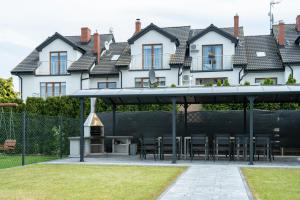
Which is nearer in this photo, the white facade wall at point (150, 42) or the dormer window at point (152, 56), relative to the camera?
the white facade wall at point (150, 42)

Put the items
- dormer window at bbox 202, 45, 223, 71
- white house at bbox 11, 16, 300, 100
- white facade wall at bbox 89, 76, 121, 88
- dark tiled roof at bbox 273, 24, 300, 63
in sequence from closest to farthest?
dark tiled roof at bbox 273, 24, 300, 63, white house at bbox 11, 16, 300, 100, dormer window at bbox 202, 45, 223, 71, white facade wall at bbox 89, 76, 121, 88

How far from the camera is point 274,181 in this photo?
10.1m

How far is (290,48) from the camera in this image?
93.5 ft

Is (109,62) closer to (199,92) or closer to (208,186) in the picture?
(199,92)

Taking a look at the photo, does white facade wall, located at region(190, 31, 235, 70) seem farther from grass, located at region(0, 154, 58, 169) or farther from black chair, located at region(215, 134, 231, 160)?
grass, located at region(0, 154, 58, 169)

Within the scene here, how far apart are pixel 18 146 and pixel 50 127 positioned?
311 centimetres

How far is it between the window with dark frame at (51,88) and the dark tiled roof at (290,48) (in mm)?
15601

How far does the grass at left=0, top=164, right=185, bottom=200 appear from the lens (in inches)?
322

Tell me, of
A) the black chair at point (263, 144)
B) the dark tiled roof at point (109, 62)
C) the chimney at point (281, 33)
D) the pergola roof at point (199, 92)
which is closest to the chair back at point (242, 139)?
the black chair at point (263, 144)

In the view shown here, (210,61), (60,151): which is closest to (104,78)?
(210,61)

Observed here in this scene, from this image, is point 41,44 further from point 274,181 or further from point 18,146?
point 274,181

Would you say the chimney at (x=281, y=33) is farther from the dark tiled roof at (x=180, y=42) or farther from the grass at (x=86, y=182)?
the grass at (x=86, y=182)

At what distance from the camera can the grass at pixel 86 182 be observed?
819cm

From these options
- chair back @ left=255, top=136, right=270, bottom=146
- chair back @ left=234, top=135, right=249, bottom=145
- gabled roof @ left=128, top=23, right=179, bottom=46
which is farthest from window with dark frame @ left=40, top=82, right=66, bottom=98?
chair back @ left=255, top=136, right=270, bottom=146
